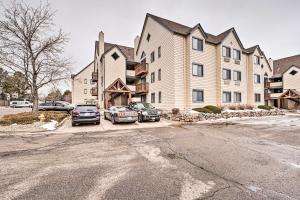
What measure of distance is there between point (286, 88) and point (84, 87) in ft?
151

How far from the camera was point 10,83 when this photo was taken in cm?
1564

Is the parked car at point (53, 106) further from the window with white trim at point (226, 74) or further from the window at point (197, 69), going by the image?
the window with white trim at point (226, 74)

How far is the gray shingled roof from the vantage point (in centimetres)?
3681

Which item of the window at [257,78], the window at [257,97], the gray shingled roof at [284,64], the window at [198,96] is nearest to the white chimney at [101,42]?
the window at [198,96]

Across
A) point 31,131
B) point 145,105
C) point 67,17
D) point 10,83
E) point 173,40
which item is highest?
point 67,17

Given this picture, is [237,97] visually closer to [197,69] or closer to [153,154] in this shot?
[197,69]

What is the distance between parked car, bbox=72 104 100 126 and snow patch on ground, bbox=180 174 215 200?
10.3 meters

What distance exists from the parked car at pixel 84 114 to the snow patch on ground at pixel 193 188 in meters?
10.3

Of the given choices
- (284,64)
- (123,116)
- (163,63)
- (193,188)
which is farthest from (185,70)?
(284,64)

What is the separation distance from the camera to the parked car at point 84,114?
1216 cm

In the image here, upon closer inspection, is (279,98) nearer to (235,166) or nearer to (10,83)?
(235,166)

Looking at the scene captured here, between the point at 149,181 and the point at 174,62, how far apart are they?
55.8 feet

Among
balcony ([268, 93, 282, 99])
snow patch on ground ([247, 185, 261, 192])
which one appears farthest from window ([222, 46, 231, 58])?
snow patch on ground ([247, 185, 261, 192])

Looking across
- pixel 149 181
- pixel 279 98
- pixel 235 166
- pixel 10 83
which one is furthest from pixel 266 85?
pixel 10 83
